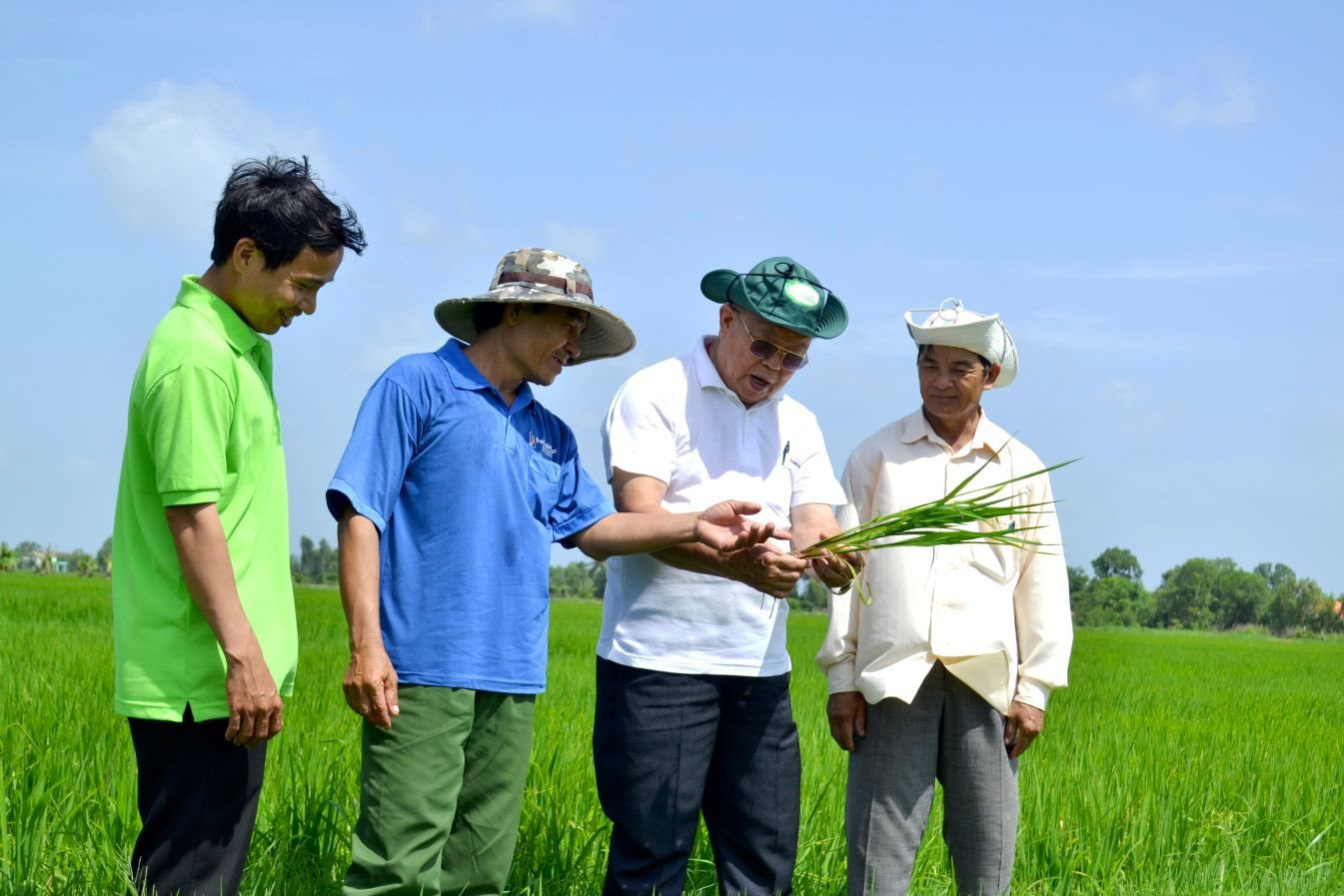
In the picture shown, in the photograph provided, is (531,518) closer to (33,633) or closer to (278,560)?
(278,560)

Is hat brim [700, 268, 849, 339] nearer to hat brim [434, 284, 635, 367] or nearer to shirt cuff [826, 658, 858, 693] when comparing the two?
hat brim [434, 284, 635, 367]

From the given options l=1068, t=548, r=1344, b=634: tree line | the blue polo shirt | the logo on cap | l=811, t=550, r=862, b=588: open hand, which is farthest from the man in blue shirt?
l=1068, t=548, r=1344, b=634: tree line

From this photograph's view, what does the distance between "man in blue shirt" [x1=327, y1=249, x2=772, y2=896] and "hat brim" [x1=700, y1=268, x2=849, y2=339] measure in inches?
16.3

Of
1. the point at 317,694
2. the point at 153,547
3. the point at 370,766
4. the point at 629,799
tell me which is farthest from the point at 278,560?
the point at 317,694

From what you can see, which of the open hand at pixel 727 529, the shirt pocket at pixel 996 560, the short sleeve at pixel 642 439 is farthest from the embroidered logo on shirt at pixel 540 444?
the shirt pocket at pixel 996 560

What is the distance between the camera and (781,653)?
3.26 metres

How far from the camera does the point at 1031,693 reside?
3457 mm

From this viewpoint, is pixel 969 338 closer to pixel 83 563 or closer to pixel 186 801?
pixel 186 801

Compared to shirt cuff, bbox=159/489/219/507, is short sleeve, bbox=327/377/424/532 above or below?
above

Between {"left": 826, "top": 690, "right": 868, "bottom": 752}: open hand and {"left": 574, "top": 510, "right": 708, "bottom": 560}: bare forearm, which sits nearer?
{"left": 574, "top": 510, "right": 708, "bottom": 560}: bare forearm

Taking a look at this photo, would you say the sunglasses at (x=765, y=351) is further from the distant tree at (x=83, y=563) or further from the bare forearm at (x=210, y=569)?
the distant tree at (x=83, y=563)

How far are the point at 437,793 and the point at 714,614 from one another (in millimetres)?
811

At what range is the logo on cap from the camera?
10.4 feet

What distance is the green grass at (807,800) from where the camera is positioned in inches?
151
